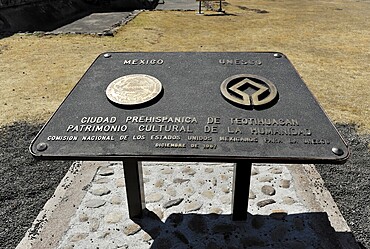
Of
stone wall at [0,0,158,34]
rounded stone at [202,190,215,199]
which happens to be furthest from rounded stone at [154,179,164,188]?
stone wall at [0,0,158,34]

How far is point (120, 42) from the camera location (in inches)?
417

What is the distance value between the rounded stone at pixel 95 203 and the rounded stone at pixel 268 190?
2.02m

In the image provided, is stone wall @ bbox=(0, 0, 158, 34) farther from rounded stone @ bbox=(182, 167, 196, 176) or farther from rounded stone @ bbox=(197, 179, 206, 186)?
rounded stone @ bbox=(197, 179, 206, 186)

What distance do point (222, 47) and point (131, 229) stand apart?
7.77 meters

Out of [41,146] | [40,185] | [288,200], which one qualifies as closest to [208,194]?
[288,200]

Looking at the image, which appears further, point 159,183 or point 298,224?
point 159,183

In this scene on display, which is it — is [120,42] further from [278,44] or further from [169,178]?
[169,178]

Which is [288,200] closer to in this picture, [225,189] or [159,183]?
[225,189]

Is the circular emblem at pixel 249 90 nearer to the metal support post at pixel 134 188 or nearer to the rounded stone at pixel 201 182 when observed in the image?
the metal support post at pixel 134 188

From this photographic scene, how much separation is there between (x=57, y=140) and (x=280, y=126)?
1.91 metres

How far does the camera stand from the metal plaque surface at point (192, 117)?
2566mm

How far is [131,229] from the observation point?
11.6 ft

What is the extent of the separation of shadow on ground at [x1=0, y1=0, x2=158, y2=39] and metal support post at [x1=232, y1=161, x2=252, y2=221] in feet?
36.3

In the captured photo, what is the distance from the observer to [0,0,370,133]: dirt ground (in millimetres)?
6602
